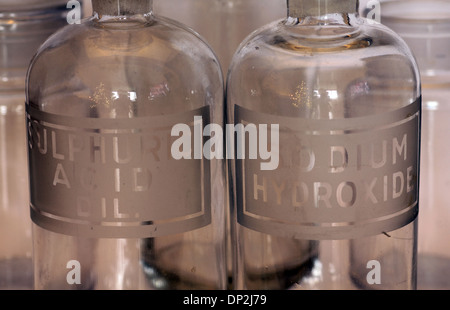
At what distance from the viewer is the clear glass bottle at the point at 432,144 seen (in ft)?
1.98

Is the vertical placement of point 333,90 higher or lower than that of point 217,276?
higher

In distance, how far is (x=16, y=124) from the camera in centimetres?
61

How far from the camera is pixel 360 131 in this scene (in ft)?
1.46

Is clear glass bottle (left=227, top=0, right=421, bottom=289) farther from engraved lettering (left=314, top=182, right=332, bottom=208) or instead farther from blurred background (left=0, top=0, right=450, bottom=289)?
blurred background (left=0, top=0, right=450, bottom=289)

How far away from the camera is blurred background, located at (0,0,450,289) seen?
23.7 inches

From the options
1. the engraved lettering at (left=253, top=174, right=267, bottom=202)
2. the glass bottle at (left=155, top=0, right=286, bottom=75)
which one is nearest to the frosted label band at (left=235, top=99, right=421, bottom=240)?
the engraved lettering at (left=253, top=174, right=267, bottom=202)

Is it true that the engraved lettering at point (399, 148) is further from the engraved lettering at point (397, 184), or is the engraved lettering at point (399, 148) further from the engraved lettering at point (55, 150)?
the engraved lettering at point (55, 150)

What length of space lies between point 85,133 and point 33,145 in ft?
0.13

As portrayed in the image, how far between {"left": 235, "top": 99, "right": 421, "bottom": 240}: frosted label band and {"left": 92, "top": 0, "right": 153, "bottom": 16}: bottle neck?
8 cm

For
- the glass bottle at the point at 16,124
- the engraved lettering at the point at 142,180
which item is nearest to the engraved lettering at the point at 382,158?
the engraved lettering at the point at 142,180

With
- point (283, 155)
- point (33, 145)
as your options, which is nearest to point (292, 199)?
point (283, 155)

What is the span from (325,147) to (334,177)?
0.05 ft
